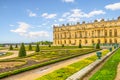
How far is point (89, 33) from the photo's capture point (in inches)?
3140

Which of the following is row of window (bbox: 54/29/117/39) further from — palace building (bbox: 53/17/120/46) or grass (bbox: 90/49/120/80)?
grass (bbox: 90/49/120/80)

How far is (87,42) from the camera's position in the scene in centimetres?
8025

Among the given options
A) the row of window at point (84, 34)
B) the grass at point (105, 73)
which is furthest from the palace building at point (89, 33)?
the grass at point (105, 73)

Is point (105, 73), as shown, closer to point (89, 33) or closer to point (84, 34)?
point (89, 33)

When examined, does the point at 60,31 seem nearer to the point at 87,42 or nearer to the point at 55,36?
the point at 55,36

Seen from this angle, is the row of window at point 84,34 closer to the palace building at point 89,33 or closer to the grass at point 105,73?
the palace building at point 89,33

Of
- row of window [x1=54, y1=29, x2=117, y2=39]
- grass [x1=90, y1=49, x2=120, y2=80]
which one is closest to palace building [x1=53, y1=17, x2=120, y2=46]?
row of window [x1=54, y1=29, x2=117, y2=39]

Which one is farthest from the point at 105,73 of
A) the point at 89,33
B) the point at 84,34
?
the point at 84,34

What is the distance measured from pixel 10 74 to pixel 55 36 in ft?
260

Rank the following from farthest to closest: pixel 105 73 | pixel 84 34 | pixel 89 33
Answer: pixel 84 34
pixel 89 33
pixel 105 73

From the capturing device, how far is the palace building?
72.4 m

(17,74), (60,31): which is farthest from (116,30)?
(17,74)

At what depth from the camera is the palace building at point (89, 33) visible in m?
72.4

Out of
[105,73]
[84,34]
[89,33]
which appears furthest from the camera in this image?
[84,34]
